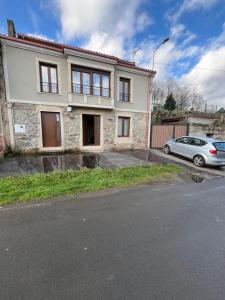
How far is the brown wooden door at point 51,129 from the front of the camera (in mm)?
10062

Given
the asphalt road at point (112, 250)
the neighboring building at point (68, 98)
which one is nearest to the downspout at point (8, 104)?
the neighboring building at point (68, 98)

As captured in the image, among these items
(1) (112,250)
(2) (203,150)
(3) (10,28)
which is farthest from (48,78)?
(1) (112,250)

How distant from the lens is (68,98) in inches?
403

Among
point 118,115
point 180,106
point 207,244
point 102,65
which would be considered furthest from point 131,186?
point 180,106

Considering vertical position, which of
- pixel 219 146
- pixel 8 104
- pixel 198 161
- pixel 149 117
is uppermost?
pixel 8 104

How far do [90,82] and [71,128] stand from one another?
135 inches

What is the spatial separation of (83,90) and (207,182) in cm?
904

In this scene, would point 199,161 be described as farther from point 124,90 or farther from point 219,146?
point 124,90

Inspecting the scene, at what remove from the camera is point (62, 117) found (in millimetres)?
10383

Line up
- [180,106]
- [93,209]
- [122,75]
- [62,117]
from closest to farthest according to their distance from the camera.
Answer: [93,209] → [62,117] → [122,75] → [180,106]

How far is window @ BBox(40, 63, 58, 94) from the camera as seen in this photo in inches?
381

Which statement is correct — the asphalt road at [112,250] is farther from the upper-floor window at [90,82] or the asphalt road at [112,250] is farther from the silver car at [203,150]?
the upper-floor window at [90,82]

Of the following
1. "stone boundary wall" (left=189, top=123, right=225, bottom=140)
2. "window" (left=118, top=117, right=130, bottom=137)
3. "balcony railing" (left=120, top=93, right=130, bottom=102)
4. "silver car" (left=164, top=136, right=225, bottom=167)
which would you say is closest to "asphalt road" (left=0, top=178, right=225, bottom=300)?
"silver car" (left=164, top=136, right=225, bottom=167)

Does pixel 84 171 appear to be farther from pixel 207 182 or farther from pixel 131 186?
pixel 207 182
